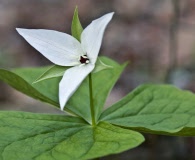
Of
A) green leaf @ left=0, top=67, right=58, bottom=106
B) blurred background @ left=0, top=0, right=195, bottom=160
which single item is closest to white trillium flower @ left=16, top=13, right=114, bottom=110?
green leaf @ left=0, top=67, right=58, bottom=106

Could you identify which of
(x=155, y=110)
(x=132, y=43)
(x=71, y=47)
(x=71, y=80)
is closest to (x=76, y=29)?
(x=71, y=47)

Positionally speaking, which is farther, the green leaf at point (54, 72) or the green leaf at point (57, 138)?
the green leaf at point (54, 72)

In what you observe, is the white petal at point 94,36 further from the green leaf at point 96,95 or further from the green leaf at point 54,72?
the green leaf at point 96,95

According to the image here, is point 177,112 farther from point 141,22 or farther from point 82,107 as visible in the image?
point 141,22

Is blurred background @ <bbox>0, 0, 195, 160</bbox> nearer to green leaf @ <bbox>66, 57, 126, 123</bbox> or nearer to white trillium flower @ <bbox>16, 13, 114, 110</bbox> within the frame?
green leaf @ <bbox>66, 57, 126, 123</bbox>

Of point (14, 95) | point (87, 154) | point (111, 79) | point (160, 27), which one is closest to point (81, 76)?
point (87, 154)

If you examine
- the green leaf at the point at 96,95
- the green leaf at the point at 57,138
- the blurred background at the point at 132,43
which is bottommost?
the blurred background at the point at 132,43

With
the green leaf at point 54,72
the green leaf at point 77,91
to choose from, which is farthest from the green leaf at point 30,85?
the green leaf at point 54,72
